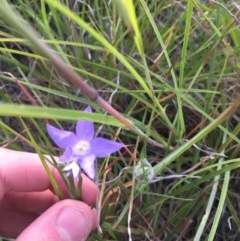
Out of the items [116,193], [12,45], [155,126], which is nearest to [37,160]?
[116,193]

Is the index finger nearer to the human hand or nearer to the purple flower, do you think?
the human hand

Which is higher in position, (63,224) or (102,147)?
(102,147)

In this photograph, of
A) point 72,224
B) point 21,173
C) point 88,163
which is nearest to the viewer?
point 88,163

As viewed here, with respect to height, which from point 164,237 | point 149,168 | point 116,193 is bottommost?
point 164,237

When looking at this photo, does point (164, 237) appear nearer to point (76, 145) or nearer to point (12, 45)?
point (76, 145)

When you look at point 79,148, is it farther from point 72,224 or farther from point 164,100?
point 164,100

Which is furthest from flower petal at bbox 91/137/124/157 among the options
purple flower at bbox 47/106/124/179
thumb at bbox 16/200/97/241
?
thumb at bbox 16/200/97/241

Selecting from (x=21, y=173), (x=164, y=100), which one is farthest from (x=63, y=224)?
(x=164, y=100)

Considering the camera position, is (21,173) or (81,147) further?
(21,173)
